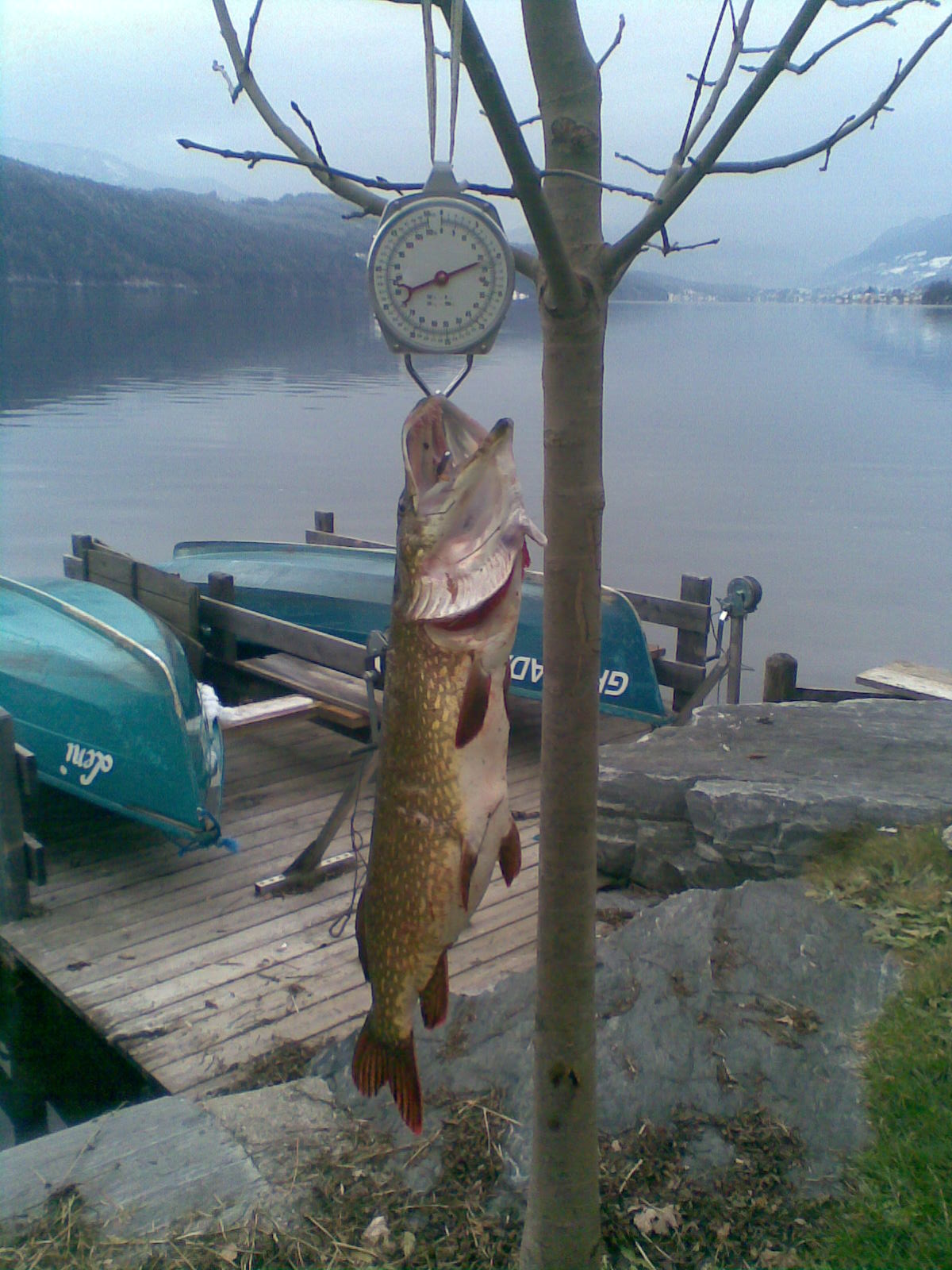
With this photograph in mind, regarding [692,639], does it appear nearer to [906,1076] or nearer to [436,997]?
[906,1076]

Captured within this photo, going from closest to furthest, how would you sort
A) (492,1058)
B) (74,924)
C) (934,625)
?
1. (492,1058)
2. (74,924)
3. (934,625)

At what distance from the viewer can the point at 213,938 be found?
499 centimetres

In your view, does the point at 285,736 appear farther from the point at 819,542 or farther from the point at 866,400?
the point at 866,400

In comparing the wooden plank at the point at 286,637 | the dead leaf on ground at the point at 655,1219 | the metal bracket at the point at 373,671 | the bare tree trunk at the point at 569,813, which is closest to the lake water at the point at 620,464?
the wooden plank at the point at 286,637

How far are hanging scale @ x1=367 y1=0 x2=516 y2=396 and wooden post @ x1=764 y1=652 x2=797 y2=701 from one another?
18.0 feet

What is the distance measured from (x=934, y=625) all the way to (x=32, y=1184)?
628 inches

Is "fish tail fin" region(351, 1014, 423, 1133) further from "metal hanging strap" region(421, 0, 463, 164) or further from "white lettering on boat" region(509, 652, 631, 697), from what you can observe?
"white lettering on boat" region(509, 652, 631, 697)

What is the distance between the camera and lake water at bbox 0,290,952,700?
17.7 m

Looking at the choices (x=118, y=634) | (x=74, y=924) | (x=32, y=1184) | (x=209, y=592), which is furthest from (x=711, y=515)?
(x=32, y=1184)

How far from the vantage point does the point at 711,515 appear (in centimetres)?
2239

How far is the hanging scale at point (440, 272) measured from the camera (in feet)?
6.22

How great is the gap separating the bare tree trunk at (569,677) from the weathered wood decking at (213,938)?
1925mm

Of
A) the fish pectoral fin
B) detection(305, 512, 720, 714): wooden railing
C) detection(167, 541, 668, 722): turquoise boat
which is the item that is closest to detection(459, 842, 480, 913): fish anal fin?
the fish pectoral fin

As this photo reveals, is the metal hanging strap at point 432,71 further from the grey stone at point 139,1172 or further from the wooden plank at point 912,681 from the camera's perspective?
the wooden plank at point 912,681
